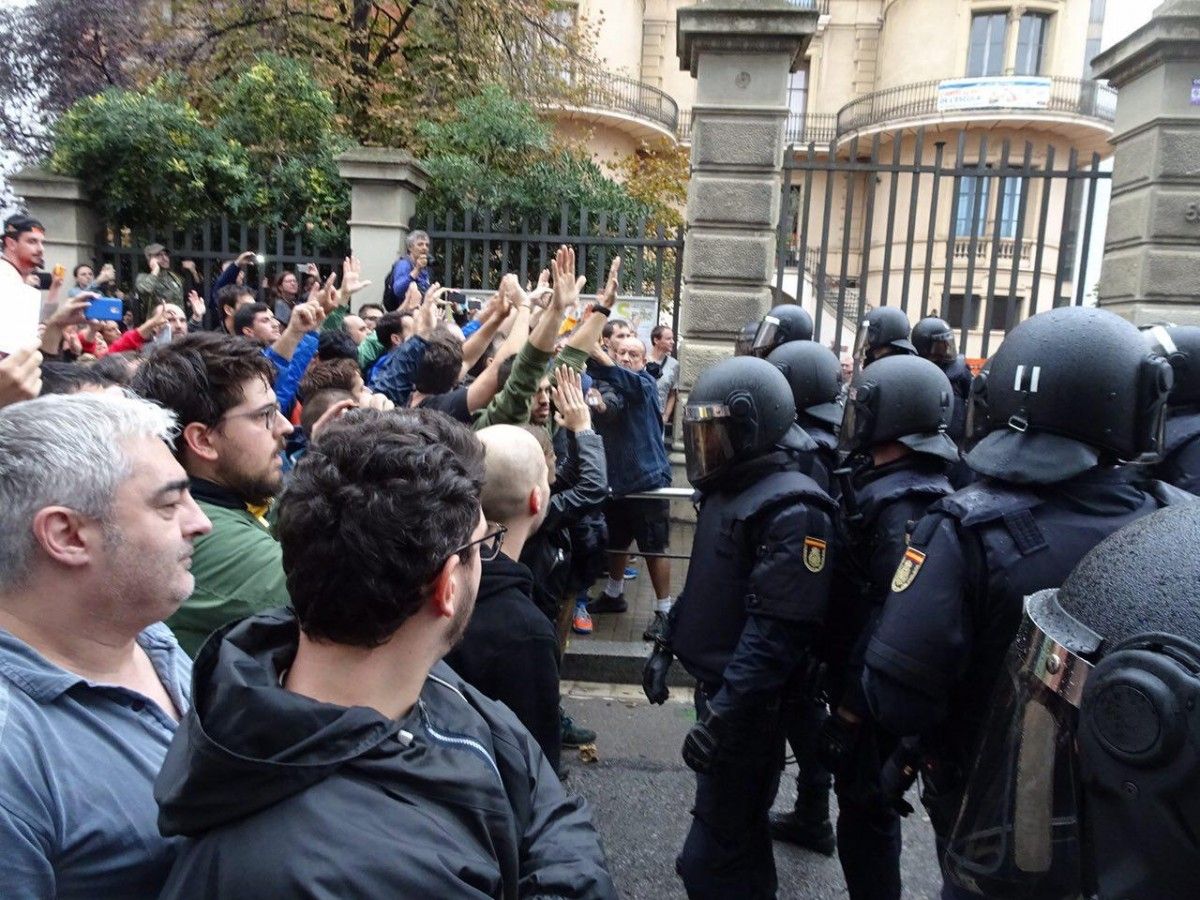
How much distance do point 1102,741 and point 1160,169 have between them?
26.8 feet

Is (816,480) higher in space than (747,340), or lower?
lower

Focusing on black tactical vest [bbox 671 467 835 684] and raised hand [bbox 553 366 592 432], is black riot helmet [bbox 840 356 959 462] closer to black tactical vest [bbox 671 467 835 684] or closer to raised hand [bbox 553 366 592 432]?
black tactical vest [bbox 671 467 835 684]

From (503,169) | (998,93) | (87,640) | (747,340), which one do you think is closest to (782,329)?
(747,340)

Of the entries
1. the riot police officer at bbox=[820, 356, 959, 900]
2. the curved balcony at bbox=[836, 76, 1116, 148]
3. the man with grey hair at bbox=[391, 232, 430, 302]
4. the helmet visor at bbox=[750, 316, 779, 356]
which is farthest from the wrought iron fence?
the curved balcony at bbox=[836, 76, 1116, 148]

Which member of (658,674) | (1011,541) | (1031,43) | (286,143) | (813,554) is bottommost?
(658,674)

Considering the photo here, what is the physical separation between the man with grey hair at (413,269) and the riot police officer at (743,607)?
5.53m

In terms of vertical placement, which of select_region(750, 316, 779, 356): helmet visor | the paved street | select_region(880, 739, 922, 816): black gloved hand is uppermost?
select_region(750, 316, 779, 356): helmet visor

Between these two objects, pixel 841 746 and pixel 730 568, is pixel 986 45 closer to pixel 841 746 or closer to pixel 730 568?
pixel 730 568

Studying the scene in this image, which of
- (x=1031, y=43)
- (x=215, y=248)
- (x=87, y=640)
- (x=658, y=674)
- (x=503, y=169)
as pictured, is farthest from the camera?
(x=1031, y=43)

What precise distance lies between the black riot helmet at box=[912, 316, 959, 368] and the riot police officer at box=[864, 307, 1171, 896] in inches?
170

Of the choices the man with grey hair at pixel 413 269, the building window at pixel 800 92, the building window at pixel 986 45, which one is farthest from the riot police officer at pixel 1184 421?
the building window at pixel 800 92

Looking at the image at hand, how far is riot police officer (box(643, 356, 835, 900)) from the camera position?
110 inches

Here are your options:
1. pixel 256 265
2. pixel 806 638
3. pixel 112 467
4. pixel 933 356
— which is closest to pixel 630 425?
pixel 933 356

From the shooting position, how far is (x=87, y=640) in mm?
1531
